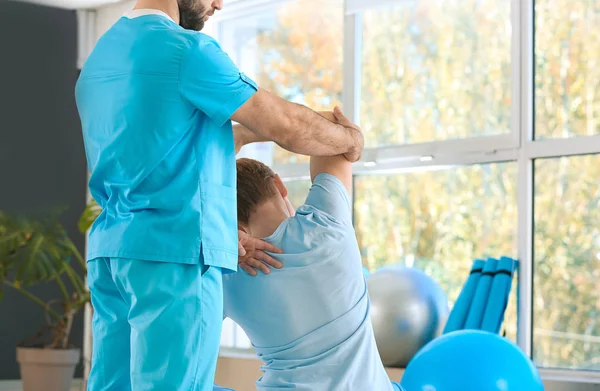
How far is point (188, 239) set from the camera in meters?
1.39

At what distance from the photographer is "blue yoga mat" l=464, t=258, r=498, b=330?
135 inches

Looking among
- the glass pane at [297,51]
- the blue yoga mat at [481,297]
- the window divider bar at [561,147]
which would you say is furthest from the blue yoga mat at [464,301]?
the glass pane at [297,51]

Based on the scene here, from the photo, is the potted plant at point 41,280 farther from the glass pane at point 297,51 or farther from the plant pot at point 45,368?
the glass pane at point 297,51

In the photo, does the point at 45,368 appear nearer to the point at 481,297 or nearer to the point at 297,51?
the point at 297,51

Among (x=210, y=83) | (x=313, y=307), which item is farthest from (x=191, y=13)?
(x=313, y=307)

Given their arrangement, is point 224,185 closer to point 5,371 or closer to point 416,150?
point 416,150

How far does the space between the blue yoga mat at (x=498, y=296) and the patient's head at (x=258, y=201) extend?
1.98 m

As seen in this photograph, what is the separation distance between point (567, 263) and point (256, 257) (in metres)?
2.37

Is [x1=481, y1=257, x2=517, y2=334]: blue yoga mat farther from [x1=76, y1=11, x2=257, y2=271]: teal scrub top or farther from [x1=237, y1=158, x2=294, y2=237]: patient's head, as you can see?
[x1=76, y1=11, x2=257, y2=271]: teal scrub top

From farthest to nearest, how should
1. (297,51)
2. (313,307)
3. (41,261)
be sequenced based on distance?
(41,261) < (297,51) < (313,307)

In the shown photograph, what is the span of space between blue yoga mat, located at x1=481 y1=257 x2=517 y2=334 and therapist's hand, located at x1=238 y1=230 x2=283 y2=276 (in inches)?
81.7

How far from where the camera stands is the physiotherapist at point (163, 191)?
136 centimetres

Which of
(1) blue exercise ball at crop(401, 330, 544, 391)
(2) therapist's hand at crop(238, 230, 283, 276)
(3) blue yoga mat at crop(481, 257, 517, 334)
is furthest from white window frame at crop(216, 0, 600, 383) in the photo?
(2) therapist's hand at crop(238, 230, 283, 276)

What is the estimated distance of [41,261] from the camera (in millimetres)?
5082
